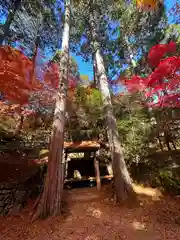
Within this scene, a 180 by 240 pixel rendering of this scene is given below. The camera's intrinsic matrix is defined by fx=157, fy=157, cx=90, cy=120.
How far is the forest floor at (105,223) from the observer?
3.54m

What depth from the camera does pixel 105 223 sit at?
4.01 meters

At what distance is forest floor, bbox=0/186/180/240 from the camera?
3537 millimetres

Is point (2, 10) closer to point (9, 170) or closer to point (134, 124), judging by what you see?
point (9, 170)

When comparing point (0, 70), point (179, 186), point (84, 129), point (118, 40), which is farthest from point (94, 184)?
point (118, 40)

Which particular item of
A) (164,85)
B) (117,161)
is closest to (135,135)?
(117,161)

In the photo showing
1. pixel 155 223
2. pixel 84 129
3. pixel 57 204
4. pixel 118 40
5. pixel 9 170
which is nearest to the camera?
pixel 155 223

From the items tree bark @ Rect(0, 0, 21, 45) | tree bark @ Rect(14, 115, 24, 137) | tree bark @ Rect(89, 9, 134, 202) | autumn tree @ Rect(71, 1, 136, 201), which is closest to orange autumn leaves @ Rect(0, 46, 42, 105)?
tree bark @ Rect(0, 0, 21, 45)

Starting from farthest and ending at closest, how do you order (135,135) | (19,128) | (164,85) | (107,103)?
(19,128) → (164,85) → (107,103) → (135,135)

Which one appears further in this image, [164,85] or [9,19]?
[9,19]

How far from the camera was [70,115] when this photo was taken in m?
8.47

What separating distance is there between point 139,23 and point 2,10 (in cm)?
852

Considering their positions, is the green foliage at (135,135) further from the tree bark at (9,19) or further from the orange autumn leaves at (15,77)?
the tree bark at (9,19)

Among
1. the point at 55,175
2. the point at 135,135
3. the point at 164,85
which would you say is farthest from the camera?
the point at 164,85

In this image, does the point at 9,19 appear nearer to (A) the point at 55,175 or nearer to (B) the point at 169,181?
(A) the point at 55,175
